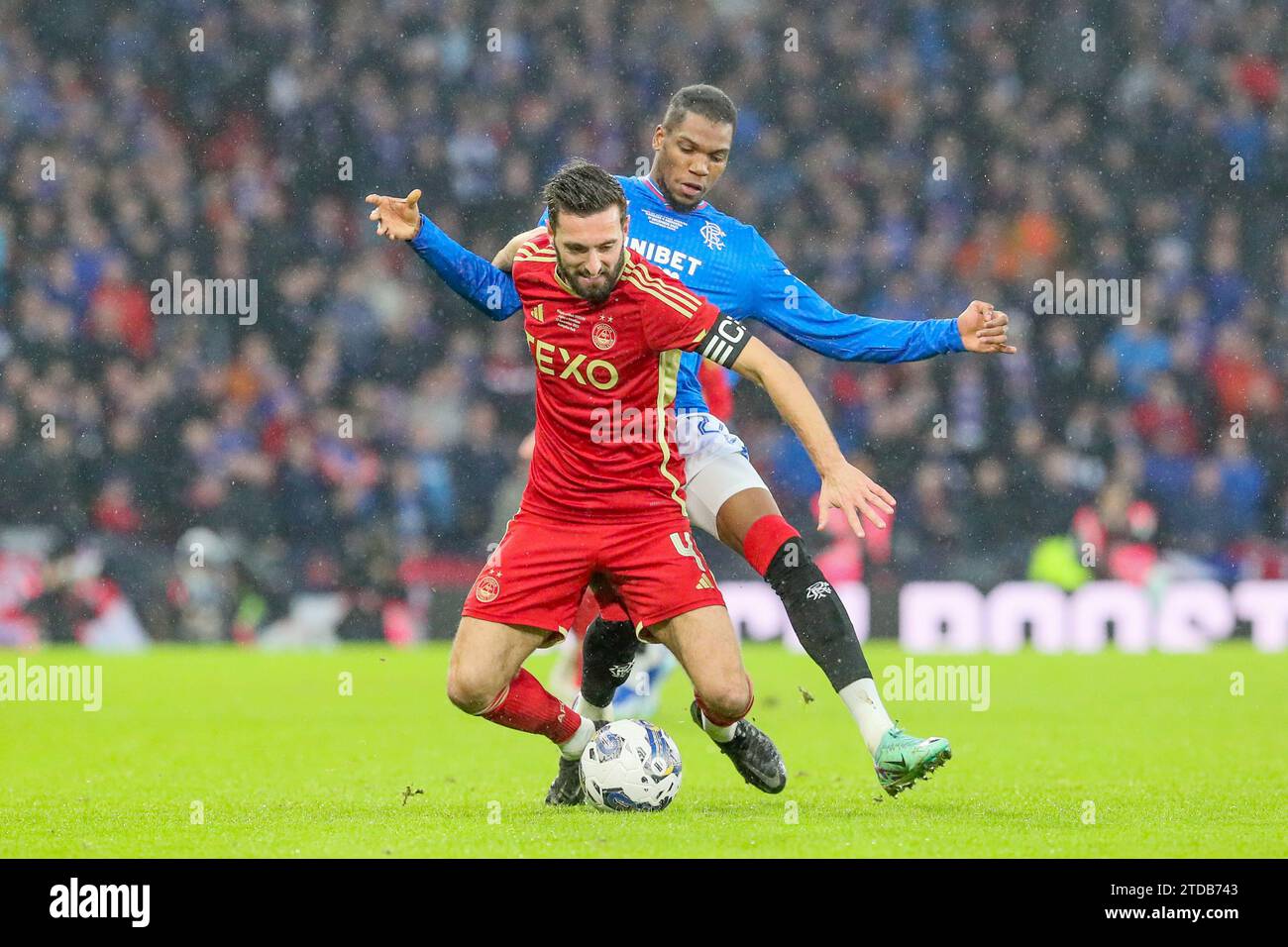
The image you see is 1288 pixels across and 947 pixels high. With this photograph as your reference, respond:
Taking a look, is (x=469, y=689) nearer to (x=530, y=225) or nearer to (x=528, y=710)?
(x=528, y=710)

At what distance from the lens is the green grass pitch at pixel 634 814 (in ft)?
17.2

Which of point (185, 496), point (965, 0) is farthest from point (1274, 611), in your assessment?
point (185, 496)

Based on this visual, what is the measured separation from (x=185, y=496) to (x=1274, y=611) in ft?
28.4

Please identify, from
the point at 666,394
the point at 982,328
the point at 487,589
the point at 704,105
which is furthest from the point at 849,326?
the point at 487,589

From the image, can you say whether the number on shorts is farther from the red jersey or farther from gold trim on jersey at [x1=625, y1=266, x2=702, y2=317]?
gold trim on jersey at [x1=625, y1=266, x2=702, y2=317]

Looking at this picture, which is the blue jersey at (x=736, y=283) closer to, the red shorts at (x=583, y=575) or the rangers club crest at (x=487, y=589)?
the red shorts at (x=583, y=575)

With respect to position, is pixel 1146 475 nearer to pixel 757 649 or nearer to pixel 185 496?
pixel 757 649

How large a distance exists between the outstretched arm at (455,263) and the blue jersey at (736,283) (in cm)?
30

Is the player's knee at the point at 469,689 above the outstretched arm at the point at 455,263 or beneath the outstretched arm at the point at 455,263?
beneath

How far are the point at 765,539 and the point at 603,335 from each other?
95 centimetres

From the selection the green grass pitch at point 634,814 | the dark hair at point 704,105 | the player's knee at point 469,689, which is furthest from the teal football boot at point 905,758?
the dark hair at point 704,105

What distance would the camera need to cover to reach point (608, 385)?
5.96m

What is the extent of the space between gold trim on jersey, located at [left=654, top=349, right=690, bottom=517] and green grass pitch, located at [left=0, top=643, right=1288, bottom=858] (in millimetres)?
1133

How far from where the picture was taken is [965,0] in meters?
18.3
